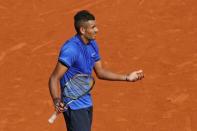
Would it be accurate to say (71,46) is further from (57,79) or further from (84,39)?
(57,79)

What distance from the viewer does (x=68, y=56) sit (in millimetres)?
5156

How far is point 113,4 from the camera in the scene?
1291 centimetres

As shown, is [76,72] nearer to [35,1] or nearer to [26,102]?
[26,102]

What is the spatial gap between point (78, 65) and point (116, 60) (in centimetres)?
487

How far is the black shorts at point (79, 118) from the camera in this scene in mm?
5453

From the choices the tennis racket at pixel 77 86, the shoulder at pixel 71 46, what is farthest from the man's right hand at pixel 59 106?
the shoulder at pixel 71 46

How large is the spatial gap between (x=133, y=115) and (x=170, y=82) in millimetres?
1222

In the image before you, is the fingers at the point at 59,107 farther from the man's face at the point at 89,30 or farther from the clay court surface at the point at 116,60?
the clay court surface at the point at 116,60

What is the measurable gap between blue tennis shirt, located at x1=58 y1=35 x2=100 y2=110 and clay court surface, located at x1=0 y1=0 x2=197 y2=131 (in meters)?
2.57

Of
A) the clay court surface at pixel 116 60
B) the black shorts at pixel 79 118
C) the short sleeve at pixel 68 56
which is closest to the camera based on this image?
A: the short sleeve at pixel 68 56

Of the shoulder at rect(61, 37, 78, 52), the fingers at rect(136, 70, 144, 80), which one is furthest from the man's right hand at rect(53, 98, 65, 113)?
the fingers at rect(136, 70, 144, 80)

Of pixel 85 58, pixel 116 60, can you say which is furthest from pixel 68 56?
pixel 116 60

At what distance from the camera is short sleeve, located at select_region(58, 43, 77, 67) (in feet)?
16.9

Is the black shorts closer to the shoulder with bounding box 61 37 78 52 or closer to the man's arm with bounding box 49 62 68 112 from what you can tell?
the man's arm with bounding box 49 62 68 112
